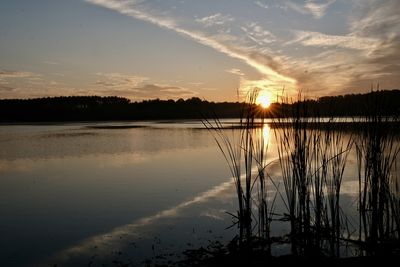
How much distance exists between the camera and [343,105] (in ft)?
24.8

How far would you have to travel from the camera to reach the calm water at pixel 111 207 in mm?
6742

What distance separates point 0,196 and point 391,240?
10.1 meters

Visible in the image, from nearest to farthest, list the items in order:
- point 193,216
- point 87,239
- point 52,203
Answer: point 87,239, point 193,216, point 52,203

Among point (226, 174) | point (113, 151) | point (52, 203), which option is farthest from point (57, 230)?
point (113, 151)

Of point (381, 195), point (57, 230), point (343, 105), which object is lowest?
point (57, 230)

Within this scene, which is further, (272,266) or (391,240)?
(391,240)

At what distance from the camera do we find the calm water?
22.1 feet

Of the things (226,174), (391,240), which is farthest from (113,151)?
(391,240)

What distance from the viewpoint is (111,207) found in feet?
31.7

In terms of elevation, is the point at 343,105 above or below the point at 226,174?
above

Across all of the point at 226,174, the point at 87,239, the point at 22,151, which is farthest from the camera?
the point at 22,151

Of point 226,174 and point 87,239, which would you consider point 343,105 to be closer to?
point 87,239

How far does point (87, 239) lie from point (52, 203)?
349cm

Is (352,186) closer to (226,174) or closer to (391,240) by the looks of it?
(226,174)
